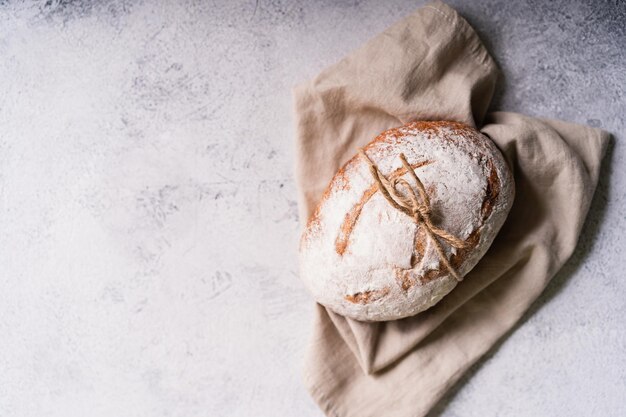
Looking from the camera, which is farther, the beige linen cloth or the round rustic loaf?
the beige linen cloth

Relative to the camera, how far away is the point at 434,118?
1128 millimetres

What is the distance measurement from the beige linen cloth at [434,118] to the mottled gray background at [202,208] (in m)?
0.06

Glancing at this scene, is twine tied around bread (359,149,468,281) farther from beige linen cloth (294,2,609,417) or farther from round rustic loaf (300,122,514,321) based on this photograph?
beige linen cloth (294,2,609,417)

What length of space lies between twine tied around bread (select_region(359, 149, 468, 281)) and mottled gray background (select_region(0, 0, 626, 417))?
0.30 meters

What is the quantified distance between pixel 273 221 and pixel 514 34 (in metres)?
0.63

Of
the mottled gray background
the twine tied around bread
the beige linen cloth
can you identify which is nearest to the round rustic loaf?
the twine tied around bread

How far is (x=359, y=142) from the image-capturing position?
117 centimetres

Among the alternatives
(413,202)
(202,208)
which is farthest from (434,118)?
(202,208)

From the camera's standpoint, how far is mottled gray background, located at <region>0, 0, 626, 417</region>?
118 cm

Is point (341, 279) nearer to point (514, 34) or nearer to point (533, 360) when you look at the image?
point (533, 360)

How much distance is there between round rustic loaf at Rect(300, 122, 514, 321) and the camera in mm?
982

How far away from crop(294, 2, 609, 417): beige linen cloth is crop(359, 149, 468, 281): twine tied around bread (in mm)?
204

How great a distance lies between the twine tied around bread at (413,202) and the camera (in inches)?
37.2

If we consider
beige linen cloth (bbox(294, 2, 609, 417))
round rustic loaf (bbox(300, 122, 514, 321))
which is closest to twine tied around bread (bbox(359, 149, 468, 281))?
round rustic loaf (bbox(300, 122, 514, 321))
